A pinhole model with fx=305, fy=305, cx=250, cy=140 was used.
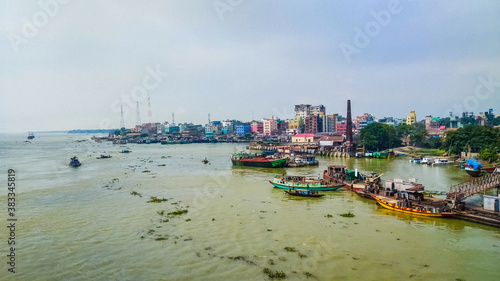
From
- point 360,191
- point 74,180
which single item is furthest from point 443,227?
point 74,180

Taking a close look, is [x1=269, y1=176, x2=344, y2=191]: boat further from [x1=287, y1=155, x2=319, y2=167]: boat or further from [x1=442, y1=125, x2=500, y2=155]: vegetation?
[x1=442, y1=125, x2=500, y2=155]: vegetation

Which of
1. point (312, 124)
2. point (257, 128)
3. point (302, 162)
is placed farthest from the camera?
point (257, 128)

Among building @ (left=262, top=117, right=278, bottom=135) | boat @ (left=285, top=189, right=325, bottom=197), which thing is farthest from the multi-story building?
boat @ (left=285, top=189, right=325, bottom=197)

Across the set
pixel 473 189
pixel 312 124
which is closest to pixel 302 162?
pixel 473 189

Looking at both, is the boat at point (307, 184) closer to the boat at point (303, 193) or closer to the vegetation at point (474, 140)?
the boat at point (303, 193)

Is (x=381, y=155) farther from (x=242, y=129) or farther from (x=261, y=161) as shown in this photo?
(x=242, y=129)

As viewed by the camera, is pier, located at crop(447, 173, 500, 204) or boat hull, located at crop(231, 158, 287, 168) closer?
pier, located at crop(447, 173, 500, 204)

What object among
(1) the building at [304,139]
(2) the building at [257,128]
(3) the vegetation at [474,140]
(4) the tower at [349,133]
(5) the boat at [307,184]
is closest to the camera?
(5) the boat at [307,184]

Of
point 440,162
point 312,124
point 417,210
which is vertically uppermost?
point 312,124

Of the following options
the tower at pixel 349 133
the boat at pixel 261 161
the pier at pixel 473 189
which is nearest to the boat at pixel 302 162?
the boat at pixel 261 161

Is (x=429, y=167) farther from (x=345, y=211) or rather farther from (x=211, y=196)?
(x=211, y=196)

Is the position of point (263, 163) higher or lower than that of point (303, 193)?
higher
